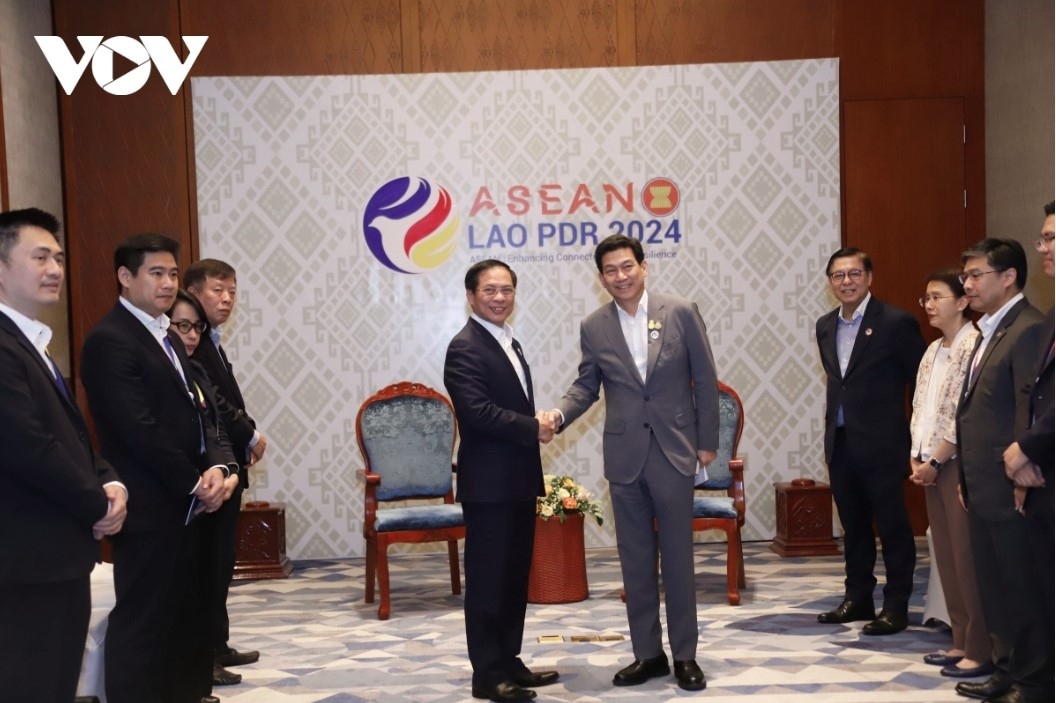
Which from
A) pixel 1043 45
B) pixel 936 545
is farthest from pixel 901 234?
pixel 936 545

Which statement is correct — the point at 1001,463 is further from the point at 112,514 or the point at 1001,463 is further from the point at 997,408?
the point at 112,514

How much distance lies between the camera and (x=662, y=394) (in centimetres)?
445

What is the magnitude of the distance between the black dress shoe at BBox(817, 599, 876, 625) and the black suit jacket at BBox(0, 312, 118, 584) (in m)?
3.66

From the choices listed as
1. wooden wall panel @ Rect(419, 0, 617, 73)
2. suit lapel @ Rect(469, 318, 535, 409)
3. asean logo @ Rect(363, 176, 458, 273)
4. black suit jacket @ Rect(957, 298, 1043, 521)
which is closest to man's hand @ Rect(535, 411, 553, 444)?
suit lapel @ Rect(469, 318, 535, 409)

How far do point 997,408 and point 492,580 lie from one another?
1.93 m

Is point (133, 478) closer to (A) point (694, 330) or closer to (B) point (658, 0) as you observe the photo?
(A) point (694, 330)

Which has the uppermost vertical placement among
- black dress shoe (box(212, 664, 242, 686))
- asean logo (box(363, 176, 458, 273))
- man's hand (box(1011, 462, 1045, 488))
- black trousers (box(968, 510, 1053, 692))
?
asean logo (box(363, 176, 458, 273))

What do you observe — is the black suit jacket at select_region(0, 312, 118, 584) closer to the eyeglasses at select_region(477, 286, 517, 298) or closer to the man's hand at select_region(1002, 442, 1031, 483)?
the eyeglasses at select_region(477, 286, 517, 298)

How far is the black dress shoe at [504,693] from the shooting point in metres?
4.27

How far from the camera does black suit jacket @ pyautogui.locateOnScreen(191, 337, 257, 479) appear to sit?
15.2 ft

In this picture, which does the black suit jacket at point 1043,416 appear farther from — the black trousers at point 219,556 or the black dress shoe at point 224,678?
the black dress shoe at point 224,678

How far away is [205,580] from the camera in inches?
161

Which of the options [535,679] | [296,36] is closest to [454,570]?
[535,679]

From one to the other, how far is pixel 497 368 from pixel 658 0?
425 cm
